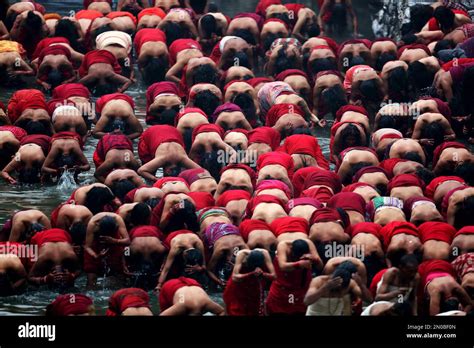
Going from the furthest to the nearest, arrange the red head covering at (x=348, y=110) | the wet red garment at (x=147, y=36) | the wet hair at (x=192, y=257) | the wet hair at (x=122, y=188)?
the wet red garment at (x=147, y=36)
the red head covering at (x=348, y=110)
the wet hair at (x=122, y=188)
the wet hair at (x=192, y=257)

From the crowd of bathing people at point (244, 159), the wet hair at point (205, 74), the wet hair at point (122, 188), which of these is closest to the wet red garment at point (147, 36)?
the crowd of bathing people at point (244, 159)

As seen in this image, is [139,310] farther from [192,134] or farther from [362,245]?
[192,134]

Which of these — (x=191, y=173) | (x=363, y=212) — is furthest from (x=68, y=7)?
(x=363, y=212)

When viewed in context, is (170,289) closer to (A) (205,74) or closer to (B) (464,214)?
(B) (464,214)

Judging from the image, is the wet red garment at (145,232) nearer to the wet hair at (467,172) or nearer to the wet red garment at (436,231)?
the wet red garment at (436,231)

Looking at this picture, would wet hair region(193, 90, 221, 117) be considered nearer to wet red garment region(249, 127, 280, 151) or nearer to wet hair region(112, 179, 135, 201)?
wet red garment region(249, 127, 280, 151)

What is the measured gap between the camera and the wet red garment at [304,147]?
19750 mm

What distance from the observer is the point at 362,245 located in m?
17.1

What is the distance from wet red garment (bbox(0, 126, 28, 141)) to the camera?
791 inches

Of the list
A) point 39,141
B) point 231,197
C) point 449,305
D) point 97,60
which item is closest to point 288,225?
point 231,197

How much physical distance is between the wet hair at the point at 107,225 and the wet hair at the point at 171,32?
733 cm

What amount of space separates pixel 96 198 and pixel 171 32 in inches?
263

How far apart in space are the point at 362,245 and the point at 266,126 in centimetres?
422

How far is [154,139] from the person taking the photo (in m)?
20.1
